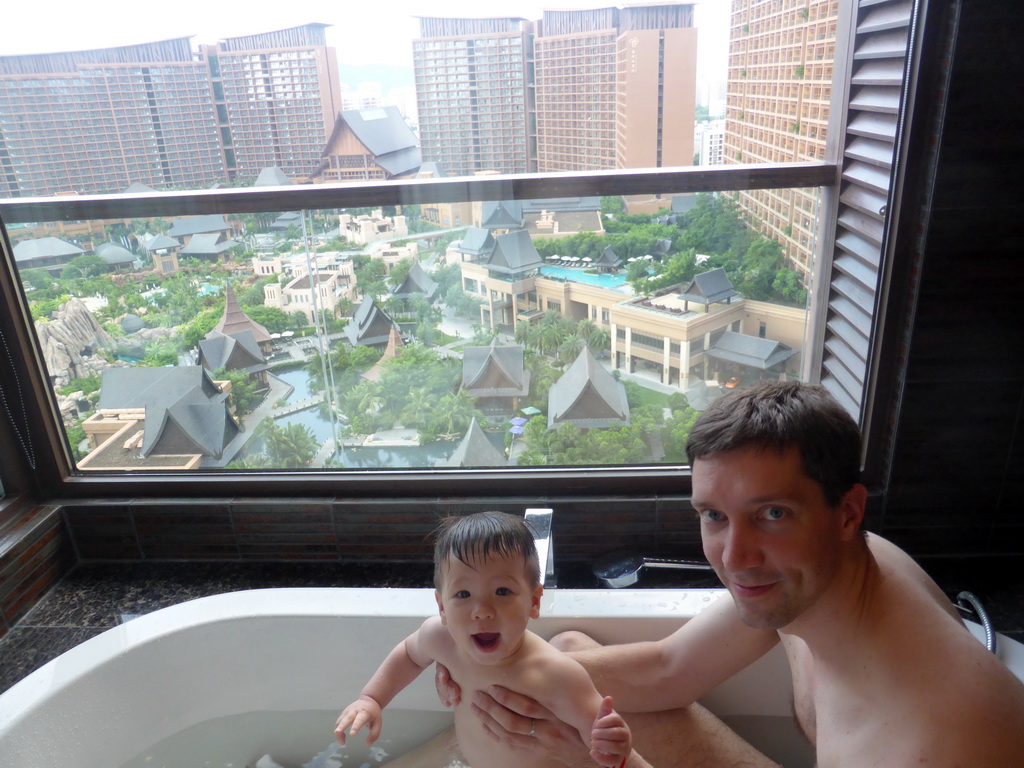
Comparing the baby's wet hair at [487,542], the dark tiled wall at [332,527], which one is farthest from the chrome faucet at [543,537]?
the dark tiled wall at [332,527]

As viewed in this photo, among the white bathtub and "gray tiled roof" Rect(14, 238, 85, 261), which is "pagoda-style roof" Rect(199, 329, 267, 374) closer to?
"gray tiled roof" Rect(14, 238, 85, 261)

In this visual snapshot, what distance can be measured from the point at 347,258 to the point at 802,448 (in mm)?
1574

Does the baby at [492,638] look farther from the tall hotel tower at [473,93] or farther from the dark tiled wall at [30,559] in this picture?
the dark tiled wall at [30,559]

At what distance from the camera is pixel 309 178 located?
2248 mm

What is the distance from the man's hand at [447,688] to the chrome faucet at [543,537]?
28 cm

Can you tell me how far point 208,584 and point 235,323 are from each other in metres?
0.80

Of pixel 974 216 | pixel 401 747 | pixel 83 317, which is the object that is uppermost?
pixel 974 216

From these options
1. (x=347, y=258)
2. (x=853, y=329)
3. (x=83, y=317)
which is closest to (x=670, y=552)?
(x=853, y=329)

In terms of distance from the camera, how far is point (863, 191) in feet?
6.79

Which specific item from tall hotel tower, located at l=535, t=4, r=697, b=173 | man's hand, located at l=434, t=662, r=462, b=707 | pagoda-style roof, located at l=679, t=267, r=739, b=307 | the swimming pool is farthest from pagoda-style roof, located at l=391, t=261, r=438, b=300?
man's hand, located at l=434, t=662, r=462, b=707

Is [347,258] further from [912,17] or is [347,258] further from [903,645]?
[903,645]

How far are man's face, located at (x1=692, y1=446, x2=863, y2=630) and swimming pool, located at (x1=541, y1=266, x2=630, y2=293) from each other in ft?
3.83

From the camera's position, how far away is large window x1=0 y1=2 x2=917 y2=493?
7.01 ft

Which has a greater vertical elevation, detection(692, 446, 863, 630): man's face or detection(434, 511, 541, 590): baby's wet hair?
detection(692, 446, 863, 630): man's face
